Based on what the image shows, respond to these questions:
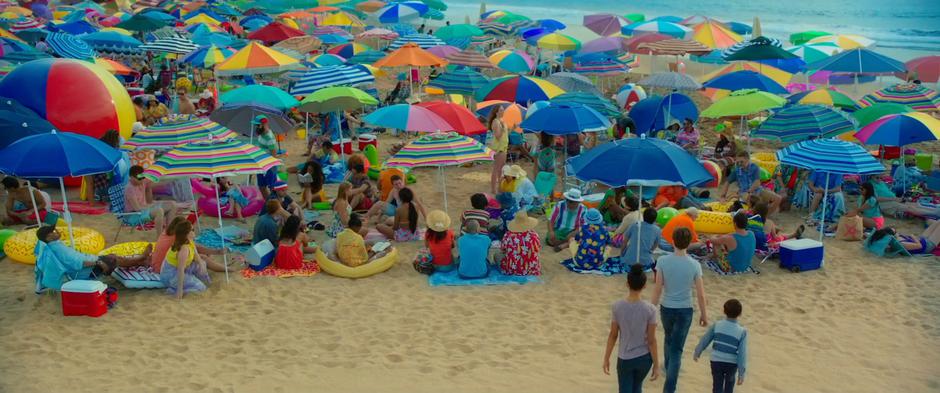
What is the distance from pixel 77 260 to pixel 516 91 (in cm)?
687

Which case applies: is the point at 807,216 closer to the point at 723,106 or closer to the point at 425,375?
the point at 723,106

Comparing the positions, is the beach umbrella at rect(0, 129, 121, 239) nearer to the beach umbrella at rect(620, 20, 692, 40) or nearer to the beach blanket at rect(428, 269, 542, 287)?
the beach blanket at rect(428, 269, 542, 287)

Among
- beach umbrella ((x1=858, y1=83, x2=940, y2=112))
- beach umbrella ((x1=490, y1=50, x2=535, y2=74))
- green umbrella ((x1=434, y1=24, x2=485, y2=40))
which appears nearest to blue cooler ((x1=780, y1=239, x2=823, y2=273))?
beach umbrella ((x1=858, y1=83, x2=940, y2=112))

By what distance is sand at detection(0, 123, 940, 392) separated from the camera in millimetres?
6102

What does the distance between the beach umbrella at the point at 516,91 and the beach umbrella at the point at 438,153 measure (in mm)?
3251

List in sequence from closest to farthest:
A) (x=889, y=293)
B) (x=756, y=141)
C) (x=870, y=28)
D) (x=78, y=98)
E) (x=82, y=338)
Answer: (x=82, y=338) < (x=889, y=293) < (x=78, y=98) < (x=756, y=141) < (x=870, y=28)

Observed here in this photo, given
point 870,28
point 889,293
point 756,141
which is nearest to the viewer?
point 889,293

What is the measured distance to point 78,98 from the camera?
38.6 ft

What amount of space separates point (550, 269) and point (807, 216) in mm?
4081

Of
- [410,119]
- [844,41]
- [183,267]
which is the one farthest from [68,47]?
[844,41]

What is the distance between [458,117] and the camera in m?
11.1

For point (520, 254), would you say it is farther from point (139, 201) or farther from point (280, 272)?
point (139, 201)

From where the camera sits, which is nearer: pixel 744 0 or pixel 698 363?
pixel 698 363

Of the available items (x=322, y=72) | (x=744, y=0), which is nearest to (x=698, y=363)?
(x=322, y=72)
